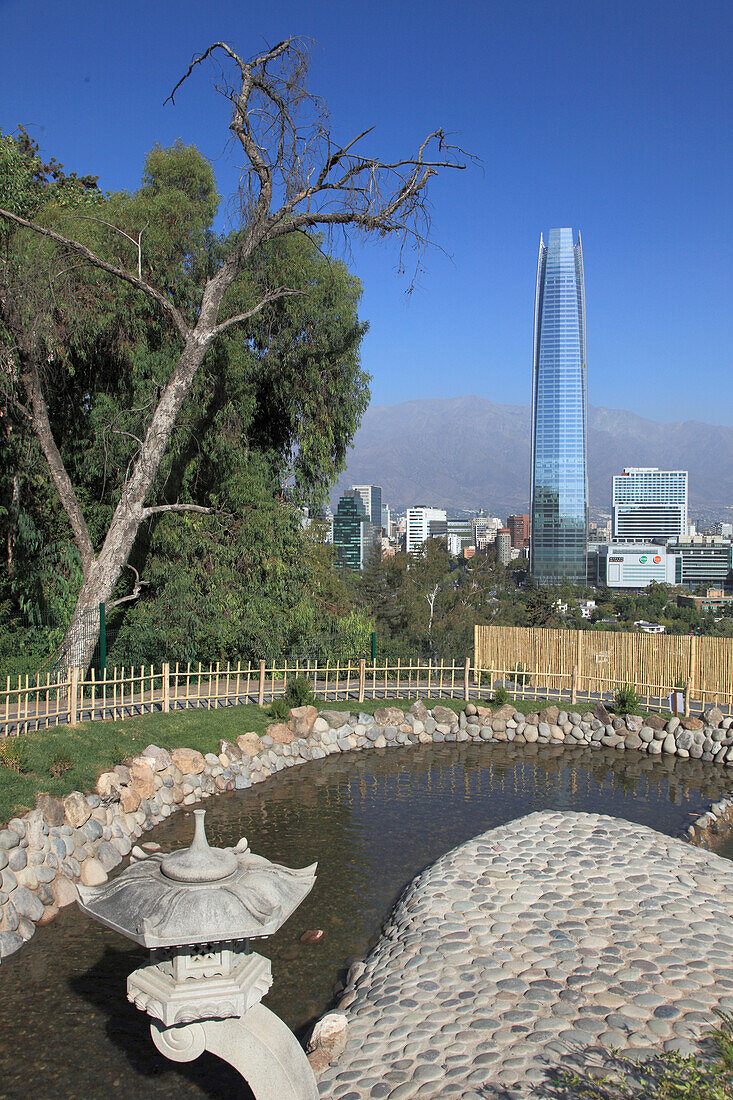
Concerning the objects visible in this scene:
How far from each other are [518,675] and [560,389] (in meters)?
125

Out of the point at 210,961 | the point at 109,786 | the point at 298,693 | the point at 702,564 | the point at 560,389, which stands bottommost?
the point at 109,786

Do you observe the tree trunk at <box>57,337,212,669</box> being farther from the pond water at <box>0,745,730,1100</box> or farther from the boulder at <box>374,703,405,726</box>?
the boulder at <box>374,703,405,726</box>

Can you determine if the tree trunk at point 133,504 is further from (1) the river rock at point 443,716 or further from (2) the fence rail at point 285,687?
(1) the river rock at point 443,716

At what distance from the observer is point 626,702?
16.0m

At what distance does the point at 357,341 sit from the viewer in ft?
63.8

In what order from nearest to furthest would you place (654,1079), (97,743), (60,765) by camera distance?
(654,1079) → (60,765) → (97,743)

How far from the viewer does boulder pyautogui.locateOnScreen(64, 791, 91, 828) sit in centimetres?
878

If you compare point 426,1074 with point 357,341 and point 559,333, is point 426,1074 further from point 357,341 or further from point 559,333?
point 559,333

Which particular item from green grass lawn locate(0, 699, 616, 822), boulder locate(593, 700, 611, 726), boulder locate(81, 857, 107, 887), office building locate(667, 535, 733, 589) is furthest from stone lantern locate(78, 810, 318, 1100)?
office building locate(667, 535, 733, 589)

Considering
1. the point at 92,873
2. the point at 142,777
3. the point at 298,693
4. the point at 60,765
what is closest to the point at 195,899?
the point at 92,873

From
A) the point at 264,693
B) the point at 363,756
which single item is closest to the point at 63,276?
the point at 264,693

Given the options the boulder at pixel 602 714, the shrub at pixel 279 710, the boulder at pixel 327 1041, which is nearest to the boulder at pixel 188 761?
the shrub at pixel 279 710

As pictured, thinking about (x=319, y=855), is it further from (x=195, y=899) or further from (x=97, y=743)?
(x=195, y=899)

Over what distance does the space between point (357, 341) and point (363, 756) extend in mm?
10462
